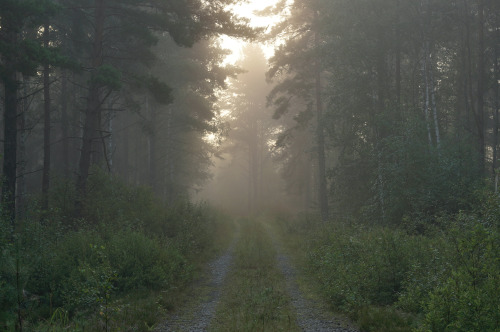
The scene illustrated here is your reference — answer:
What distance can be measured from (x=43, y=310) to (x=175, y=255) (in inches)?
159

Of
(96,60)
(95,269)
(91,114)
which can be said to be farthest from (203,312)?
(96,60)

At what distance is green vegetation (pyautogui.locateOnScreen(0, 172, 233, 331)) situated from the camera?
7102 mm

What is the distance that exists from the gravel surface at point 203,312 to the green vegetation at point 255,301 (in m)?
0.20

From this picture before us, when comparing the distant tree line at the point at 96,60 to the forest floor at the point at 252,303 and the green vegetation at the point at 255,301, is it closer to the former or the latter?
the forest floor at the point at 252,303

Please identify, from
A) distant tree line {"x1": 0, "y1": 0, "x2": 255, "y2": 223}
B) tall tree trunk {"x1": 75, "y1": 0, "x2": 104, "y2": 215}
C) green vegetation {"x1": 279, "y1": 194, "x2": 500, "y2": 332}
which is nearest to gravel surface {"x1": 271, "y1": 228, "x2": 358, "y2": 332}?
green vegetation {"x1": 279, "y1": 194, "x2": 500, "y2": 332}

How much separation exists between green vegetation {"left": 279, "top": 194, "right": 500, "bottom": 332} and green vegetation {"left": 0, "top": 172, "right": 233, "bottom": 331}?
3849 millimetres

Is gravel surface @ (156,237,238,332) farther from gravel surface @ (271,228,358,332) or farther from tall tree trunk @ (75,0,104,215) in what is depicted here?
tall tree trunk @ (75,0,104,215)

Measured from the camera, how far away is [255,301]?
910 centimetres

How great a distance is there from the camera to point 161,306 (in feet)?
27.9

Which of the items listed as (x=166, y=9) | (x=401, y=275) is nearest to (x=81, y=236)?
(x=401, y=275)

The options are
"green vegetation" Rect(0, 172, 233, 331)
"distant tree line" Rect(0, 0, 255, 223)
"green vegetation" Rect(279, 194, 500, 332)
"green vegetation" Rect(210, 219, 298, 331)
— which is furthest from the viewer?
"distant tree line" Rect(0, 0, 255, 223)

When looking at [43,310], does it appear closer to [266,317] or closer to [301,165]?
[266,317]

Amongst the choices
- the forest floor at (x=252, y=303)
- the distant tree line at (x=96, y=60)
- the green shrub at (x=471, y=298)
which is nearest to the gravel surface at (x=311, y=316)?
the forest floor at (x=252, y=303)

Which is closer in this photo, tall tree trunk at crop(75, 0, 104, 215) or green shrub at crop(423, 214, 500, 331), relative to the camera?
green shrub at crop(423, 214, 500, 331)
